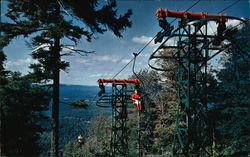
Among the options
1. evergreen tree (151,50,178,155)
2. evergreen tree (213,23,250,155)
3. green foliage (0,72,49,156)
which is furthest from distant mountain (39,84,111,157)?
evergreen tree (213,23,250,155)

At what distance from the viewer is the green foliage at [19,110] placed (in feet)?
24.9

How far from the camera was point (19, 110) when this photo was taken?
7.86 metres

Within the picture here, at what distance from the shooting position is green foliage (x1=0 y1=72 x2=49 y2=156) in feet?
24.9

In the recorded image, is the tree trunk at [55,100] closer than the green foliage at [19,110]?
Yes

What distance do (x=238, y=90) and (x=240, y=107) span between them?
4.07 ft

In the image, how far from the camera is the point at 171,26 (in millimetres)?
5863

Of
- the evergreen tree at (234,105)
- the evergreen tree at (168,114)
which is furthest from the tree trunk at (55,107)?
the evergreen tree at (168,114)

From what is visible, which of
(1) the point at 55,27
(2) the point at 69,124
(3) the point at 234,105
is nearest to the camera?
(1) the point at 55,27

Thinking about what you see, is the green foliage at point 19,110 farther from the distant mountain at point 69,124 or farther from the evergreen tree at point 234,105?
the evergreen tree at point 234,105

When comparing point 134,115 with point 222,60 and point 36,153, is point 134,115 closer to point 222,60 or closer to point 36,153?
point 222,60

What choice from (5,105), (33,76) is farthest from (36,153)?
(33,76)

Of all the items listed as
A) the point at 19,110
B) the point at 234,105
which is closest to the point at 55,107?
the point at 19,110

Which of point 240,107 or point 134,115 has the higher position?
point 240,107

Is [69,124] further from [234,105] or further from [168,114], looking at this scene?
[234,105]
